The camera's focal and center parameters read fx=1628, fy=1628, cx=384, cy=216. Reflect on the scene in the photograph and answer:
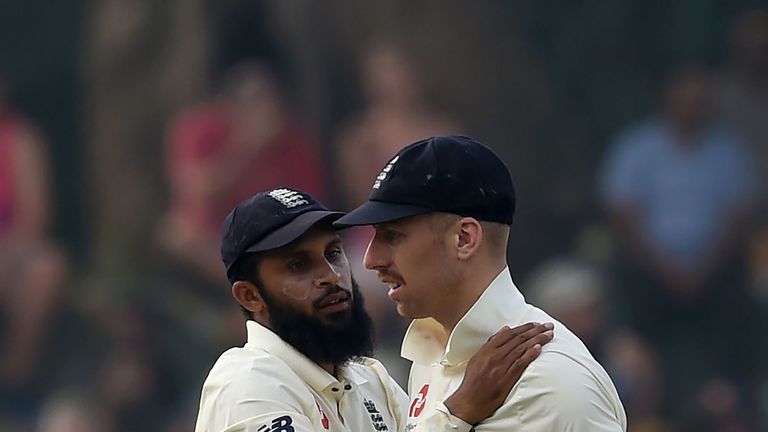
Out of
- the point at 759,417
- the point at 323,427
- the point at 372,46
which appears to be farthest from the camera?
the point at 372,46

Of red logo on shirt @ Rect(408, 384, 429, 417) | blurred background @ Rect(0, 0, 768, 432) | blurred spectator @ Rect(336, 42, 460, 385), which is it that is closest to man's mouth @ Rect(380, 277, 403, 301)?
red logo on shirt @ Rect(408, 384, 429, 417)

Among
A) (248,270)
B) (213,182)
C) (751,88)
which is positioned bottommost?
(213,182)

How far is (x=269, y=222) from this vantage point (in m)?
5.06

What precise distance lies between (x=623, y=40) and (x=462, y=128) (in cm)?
155

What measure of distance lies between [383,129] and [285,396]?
901 centimetres

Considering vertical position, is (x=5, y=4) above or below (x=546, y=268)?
above

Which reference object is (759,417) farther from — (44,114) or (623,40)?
(44,114)

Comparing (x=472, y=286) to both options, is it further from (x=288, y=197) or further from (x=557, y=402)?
(x=288, y=197)

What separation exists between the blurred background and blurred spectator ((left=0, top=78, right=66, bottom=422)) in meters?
0.02

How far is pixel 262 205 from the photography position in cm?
512

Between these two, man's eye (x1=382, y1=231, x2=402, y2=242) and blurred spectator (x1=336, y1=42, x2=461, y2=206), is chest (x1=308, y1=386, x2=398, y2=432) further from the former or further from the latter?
blurred spectator (x1=336, y1=42, x2=461, y2=206)

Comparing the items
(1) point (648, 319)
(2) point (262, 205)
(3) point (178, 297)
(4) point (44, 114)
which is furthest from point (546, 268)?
(2) point (262, 205)

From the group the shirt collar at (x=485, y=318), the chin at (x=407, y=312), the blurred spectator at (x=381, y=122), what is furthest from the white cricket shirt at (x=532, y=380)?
the blurred spectator at (x=381, y=122)

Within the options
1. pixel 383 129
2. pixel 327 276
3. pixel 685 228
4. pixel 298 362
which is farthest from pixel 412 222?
pixel 685 228
